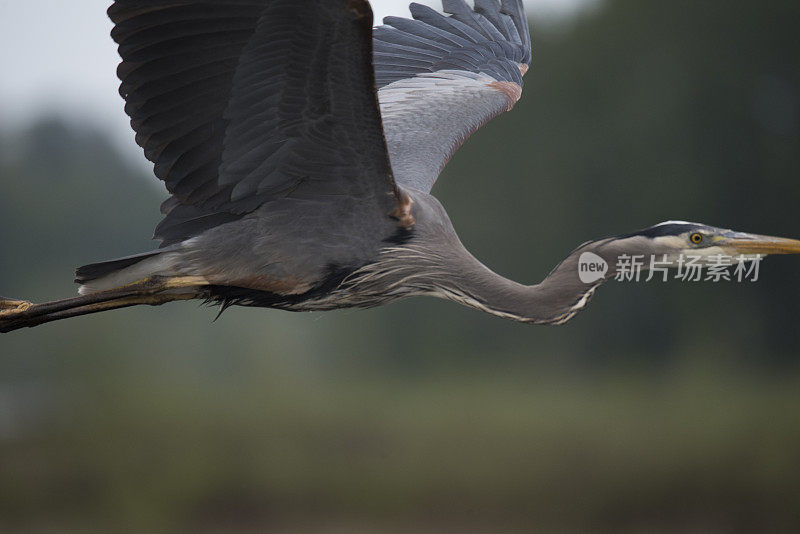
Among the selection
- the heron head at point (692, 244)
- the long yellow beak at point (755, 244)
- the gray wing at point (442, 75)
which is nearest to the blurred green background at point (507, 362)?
the gray wing at point (442, 75)

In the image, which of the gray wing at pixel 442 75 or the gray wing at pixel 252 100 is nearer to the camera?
the gray wing at pixel 252 100

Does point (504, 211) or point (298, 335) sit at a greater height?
point (504, 211)

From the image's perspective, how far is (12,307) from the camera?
5445 mm

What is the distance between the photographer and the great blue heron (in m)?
4.36

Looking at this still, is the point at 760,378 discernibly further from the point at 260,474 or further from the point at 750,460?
the point at 260,474

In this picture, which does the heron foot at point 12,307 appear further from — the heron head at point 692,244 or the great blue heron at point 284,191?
the heron head at point 692,244

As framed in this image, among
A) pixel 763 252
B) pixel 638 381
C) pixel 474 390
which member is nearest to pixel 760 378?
pixel 638 381

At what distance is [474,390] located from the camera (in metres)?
21.8

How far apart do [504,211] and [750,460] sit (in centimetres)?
1080

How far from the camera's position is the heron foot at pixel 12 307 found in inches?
212

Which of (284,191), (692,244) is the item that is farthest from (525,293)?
(284,191)

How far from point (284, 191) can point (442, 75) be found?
8.60ft

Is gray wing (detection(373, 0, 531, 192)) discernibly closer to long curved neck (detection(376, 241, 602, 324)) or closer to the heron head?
long curved neck (detection(376, 241, 602, 324))

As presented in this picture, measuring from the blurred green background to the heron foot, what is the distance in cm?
706
